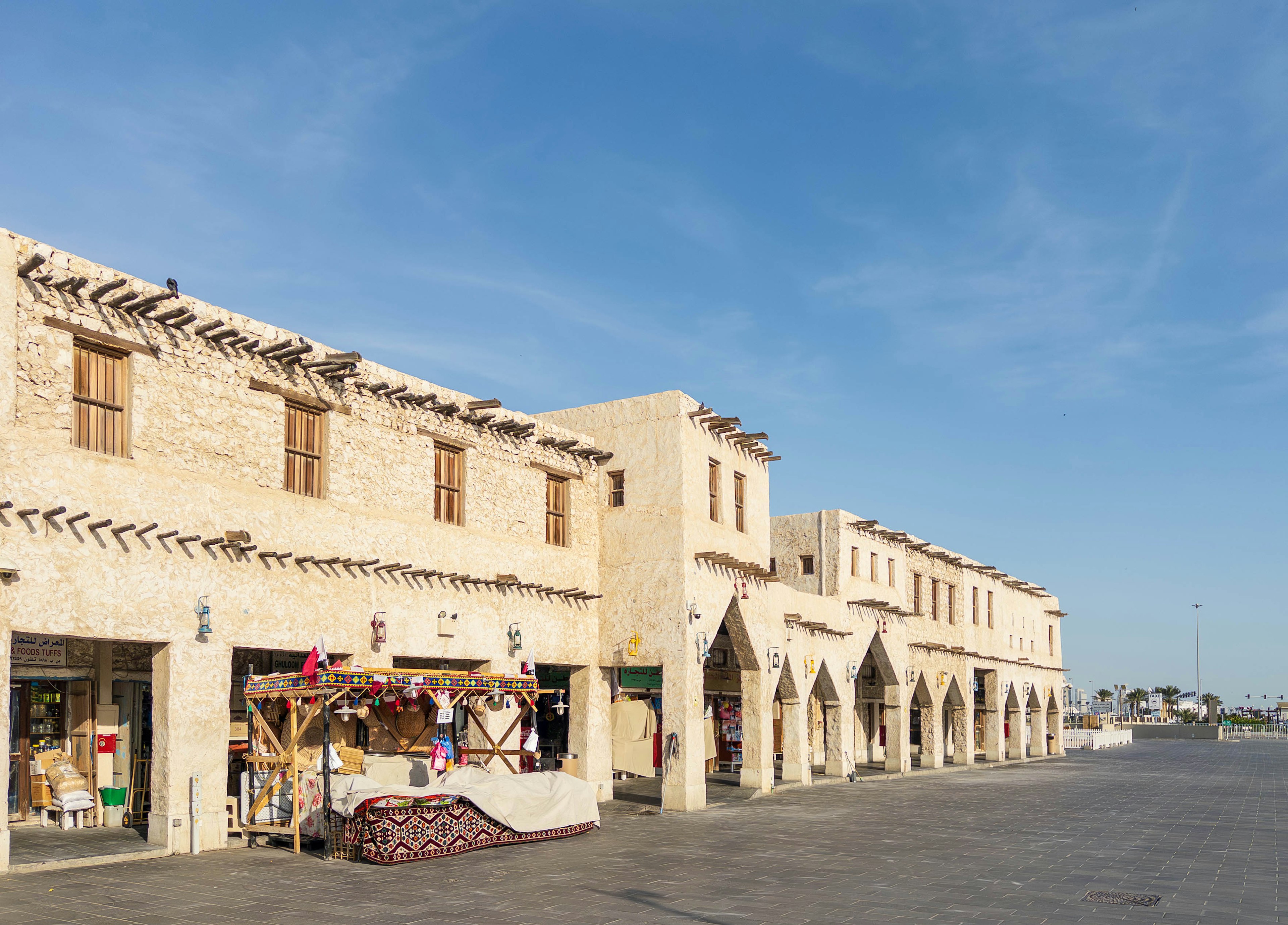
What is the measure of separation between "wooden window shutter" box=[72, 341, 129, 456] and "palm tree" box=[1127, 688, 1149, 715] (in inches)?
6142

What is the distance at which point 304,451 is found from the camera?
1777 centimetres

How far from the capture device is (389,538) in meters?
19.0

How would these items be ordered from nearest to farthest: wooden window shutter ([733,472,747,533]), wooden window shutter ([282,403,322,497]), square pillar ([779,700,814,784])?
wooden window shutter ([282,403,322,497])
wooden window shutter ([733,472,747,533])
square pillar ([779,700,814,784])

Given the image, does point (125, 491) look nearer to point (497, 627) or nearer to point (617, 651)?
point (497, 627)

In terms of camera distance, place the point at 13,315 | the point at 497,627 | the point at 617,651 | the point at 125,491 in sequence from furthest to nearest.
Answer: the point at 617,651 → the point at 497,627 → the point at 125,491 → the point at 13,315

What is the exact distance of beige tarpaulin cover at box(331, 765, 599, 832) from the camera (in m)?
15.6

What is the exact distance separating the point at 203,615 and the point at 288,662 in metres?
3.61

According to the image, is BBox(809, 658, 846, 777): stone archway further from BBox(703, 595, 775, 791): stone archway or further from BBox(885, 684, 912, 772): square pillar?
BBox(703, 595, 775, 791): stone archway

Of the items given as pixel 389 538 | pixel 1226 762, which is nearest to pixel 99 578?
pixel 389 538

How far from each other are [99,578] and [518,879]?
6.71m

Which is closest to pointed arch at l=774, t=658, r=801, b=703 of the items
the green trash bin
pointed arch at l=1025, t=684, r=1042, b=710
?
the green trash bin

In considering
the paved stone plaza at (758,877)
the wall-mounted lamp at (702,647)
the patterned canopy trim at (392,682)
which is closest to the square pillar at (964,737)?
the paved stone plaza at (758,877)

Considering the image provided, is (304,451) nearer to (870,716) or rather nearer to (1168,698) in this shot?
(870,716)

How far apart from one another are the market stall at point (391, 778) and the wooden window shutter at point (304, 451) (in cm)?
314
